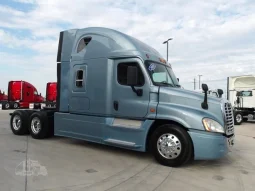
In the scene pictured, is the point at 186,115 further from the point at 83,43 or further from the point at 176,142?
the point at 83,43

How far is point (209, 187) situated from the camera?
16.1 feet

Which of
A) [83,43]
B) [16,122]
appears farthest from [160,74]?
[16,122]

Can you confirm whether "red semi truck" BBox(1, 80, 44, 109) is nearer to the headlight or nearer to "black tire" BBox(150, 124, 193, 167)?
"black tire" BBox(150, 124, 193, 167)

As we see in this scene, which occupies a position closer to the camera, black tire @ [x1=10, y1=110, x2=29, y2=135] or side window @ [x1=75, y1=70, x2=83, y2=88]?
side window @ [x1=75, y1=70, x2=83, y2=88]

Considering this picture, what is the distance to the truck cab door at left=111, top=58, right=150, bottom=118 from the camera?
259 inches

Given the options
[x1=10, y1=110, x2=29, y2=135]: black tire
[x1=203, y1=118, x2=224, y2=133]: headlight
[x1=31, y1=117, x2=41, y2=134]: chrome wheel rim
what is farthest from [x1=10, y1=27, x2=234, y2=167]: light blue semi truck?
[x1=10, y1=110, x2=29, y2=135]: black tire

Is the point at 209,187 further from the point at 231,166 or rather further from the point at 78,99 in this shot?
the point at 78,99

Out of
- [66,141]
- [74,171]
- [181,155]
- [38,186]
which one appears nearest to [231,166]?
[181,155]

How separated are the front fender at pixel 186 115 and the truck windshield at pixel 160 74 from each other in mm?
821

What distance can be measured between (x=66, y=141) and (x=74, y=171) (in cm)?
348

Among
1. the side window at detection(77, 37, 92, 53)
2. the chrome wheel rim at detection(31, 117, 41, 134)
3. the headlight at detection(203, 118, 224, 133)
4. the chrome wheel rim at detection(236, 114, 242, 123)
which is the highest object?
the side window at detection(77, 37, 92, 53)

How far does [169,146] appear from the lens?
6.11 metres

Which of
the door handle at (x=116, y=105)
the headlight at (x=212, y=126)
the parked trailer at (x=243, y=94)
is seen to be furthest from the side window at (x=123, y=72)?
the parked trailer at (x=243, y=94)

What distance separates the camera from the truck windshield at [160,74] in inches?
264
